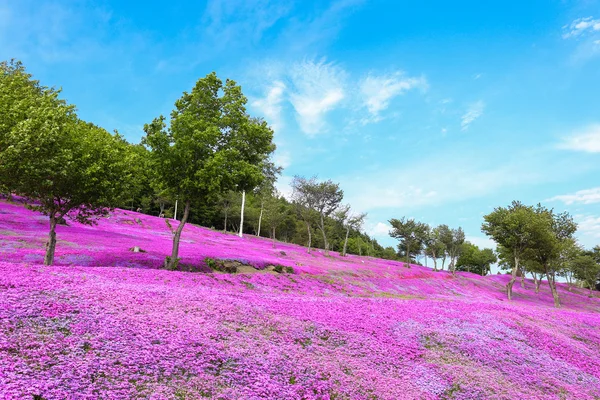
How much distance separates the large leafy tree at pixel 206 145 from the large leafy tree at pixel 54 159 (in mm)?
3253

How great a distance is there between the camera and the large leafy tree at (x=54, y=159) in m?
19.9

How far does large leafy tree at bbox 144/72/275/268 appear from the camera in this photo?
25.4 m

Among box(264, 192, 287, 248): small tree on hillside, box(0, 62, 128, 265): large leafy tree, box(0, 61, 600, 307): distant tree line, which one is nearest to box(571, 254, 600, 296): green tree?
box(264, 192, 287, 248): small tree on hillside

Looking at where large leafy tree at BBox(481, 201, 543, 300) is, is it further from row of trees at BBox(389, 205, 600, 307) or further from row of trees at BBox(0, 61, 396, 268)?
row of trees at BBox(0, 61, 396, 268)

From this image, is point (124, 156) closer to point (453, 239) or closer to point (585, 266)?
point (453, 239)

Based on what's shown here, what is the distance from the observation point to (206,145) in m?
26.8

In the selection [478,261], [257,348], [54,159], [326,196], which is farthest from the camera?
[478,261]

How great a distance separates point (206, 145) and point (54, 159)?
32.1 feet

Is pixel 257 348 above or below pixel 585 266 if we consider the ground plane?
below

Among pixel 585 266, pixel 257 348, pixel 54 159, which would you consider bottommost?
pixel 257 348

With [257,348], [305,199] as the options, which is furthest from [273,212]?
[257,348]

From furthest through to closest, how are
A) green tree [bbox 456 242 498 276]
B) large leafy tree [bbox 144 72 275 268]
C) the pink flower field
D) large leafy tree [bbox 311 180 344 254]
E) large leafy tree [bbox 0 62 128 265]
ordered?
1. green tree [bbox 456 242 498 276]
2. large leafy tree [bbox 311 180 344 254]
3. large leafy tree [bbox 144 72 275 268]
4. large leafy tree [bbox 0 62 128 265]
5. the pink flower field

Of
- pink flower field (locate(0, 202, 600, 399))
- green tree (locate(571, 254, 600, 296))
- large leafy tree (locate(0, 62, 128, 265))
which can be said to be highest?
large leafy tree (locate(0, 62, 128, 265))

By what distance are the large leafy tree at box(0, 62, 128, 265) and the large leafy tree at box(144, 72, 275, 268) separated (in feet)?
10.7
